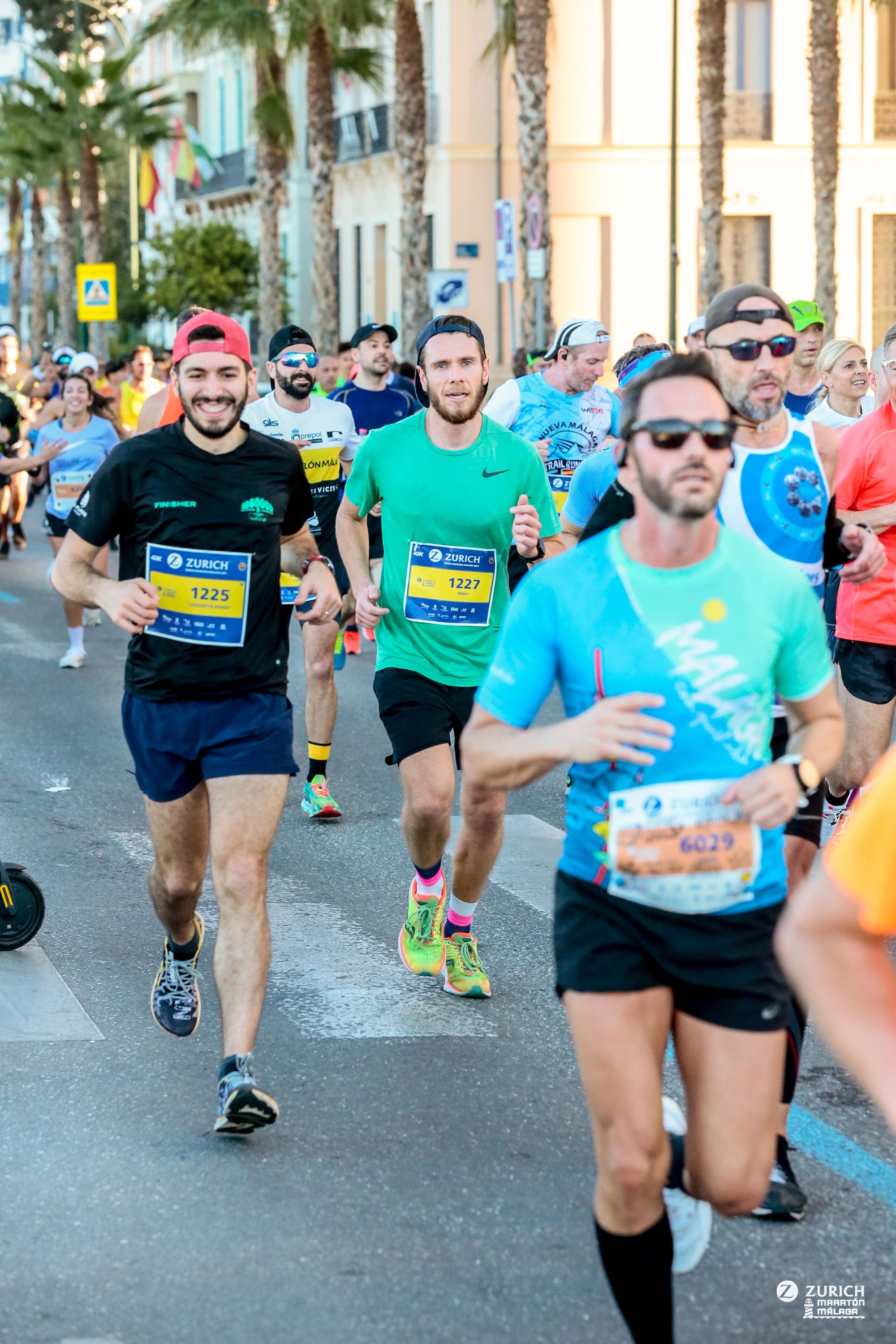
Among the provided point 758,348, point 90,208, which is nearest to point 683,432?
point 758,348

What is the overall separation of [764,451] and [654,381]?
1220mm

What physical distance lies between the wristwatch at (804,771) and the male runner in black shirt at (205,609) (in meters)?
1.88

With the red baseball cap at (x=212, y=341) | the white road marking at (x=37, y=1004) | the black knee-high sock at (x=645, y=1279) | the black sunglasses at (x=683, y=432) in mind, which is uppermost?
the red baseball cap at (x=212, y=341)

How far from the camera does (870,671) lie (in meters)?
7.24

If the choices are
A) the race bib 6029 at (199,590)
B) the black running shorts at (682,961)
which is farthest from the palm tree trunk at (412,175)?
the black running shorts at (682,961)

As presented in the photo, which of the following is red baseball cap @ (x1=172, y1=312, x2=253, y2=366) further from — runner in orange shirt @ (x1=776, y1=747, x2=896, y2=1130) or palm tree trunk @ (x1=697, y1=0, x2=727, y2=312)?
palm tree trunk @ (x1=697, y1=0, x2=727, y2=312)

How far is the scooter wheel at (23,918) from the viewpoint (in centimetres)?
656

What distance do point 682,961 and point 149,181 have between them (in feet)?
181

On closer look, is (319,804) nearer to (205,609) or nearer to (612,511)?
(205,609)

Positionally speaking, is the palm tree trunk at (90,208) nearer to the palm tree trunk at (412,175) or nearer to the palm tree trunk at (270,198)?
the palm tree trunk at (270,198)

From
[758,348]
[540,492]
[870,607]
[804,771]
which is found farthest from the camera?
[870,607]

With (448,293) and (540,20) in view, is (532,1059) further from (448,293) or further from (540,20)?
(540,20)

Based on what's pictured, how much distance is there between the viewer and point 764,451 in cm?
486

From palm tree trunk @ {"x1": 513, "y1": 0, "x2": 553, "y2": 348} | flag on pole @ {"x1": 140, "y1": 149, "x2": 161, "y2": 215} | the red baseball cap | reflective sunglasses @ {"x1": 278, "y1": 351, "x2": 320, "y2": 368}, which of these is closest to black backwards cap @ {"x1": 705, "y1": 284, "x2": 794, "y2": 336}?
the red baseball cap
